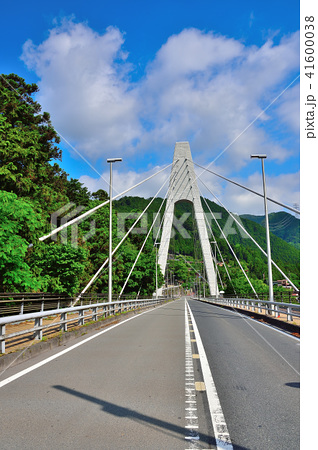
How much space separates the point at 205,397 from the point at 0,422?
8.82ft

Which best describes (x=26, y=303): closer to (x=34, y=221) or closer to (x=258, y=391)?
(x=34, y=221)

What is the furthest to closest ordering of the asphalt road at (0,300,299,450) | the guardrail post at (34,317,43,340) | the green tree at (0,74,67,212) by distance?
the green tree at (0,74,67,212) < the guardrail post at (34,317,43,340) < the asphalt road at (0,300,299,450)

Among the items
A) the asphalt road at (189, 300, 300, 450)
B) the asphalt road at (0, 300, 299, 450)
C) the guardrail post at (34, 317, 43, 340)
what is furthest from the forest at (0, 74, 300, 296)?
the asphalt road at (189, 300, 300, 450)

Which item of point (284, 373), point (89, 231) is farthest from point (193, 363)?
point (89, 231)

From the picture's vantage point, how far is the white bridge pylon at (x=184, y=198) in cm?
7194

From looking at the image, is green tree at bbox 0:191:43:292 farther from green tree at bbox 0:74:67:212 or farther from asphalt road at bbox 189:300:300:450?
asphalt road at bbox 189:300:300:450

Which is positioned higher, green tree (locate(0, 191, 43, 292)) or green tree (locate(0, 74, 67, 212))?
green tree (locate(0, 74, 67, 212))

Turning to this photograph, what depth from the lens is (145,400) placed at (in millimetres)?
5188

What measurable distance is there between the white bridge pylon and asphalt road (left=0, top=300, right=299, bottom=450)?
62.4 meters

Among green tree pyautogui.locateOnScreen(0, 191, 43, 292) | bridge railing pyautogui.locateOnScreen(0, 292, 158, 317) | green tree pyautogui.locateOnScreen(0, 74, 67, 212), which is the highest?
green tree pyautogui.locateOnScreen(0, 74, 67, 212)

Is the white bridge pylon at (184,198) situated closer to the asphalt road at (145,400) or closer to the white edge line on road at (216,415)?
the asphalt road at (145,400)

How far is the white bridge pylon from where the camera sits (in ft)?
236
